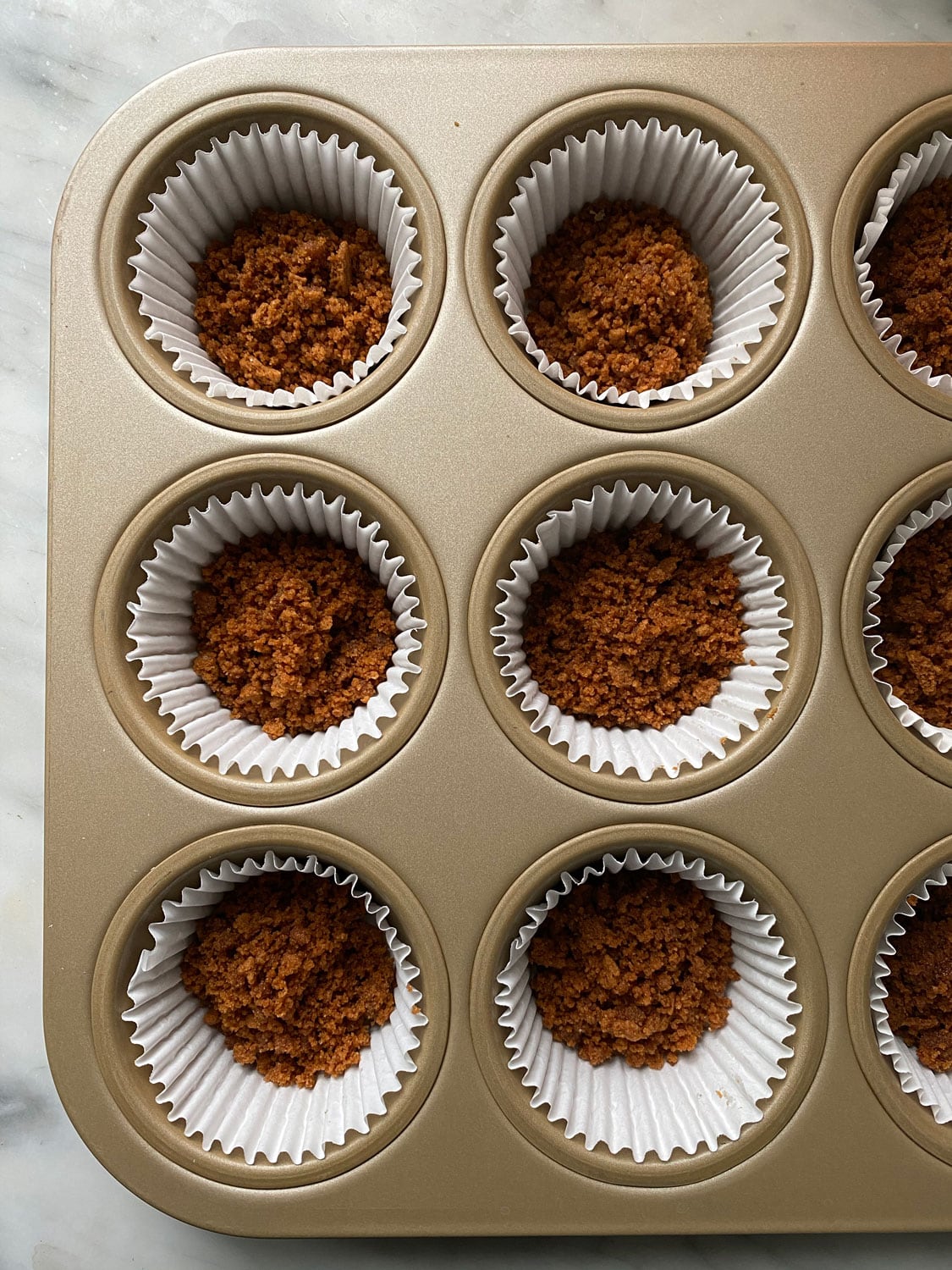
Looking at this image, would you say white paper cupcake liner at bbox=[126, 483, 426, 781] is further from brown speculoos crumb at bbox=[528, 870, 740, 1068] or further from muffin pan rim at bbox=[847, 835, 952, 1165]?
muffin pan rim at bbox=[847, 835, 952, 1165]

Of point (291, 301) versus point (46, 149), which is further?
point (46, 149)

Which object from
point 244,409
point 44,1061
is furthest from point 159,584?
point 44,1061

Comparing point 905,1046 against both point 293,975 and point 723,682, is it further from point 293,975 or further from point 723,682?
point 293,975

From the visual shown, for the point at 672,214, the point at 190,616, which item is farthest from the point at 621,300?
the point at 190,616

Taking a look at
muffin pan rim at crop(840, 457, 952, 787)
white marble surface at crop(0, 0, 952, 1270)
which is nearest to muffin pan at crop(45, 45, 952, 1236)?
muffin pan rim at crop(840, 457, 952, 787)

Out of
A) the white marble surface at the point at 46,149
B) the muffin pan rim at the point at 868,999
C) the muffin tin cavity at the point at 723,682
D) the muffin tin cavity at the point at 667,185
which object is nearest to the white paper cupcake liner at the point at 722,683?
the muffin tin cavity at the point at 723,682

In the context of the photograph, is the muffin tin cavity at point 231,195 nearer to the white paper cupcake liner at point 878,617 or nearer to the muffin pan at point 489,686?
the muffin pan at point 489,686

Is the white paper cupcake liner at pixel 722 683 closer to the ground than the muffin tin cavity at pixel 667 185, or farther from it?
closer to the ground
